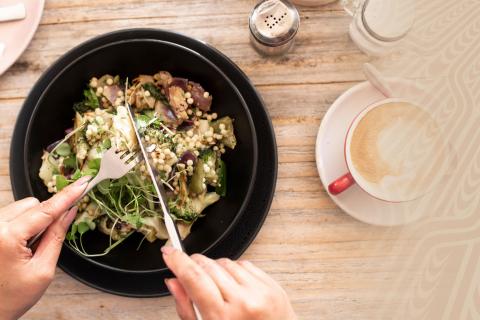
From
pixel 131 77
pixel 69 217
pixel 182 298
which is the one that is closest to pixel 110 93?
pixel 131 77

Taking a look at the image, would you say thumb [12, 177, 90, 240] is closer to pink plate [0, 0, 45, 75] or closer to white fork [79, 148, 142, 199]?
white fork [79, 148, 142, 199]

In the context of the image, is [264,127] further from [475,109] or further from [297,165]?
[475,109]

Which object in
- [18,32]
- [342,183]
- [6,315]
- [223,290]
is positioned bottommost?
[6,315]

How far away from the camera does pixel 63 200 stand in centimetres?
86

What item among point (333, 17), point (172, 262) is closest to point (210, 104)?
point (333, 17)

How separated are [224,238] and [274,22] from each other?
1.64 feet

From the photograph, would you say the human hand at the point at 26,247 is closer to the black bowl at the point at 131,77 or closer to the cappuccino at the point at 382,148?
the black bowl at the point at 131,77

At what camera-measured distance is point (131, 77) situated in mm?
1111

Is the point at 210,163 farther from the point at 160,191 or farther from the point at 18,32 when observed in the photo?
the point at 18,32

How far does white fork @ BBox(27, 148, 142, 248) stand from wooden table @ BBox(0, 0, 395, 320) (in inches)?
13.1

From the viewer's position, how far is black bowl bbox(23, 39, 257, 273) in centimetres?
102

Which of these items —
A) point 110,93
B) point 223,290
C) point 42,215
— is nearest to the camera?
point 223,290

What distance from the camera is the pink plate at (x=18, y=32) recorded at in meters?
1.12

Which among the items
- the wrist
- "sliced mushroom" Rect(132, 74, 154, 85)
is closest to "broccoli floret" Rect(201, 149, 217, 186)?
"sliced mushroom" Rect(132, 74, 154, 85)
